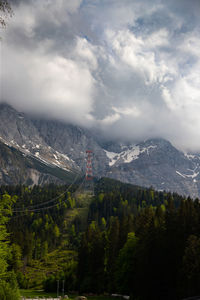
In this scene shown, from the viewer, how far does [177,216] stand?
61.8m

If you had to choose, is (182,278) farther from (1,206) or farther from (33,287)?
(33,287)

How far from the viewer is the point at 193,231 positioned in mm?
55156

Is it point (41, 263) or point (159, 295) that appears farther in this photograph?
point (41, 263)

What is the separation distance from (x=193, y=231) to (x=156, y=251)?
26.9ft

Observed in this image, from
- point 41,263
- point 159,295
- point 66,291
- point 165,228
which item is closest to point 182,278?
point 159,295

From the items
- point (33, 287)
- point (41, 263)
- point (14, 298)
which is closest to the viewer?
point (14, 298)

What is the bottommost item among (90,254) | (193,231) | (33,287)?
→ (33,287)

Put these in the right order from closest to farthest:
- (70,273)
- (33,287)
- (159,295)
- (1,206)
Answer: (1,206) → (159,295) → (70,273) → (33,287)

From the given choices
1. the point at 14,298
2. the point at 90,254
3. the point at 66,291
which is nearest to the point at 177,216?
the point at 90,254

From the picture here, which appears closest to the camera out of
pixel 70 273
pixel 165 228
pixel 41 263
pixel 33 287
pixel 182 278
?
pixel 182 278

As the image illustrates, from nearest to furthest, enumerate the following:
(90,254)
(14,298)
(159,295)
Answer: (14,298) < (159,295) < (90,254)

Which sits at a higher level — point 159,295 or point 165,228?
point 165,228

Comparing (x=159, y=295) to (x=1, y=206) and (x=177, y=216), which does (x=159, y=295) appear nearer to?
(x=177, y=216)

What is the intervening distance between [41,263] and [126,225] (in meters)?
81.4
